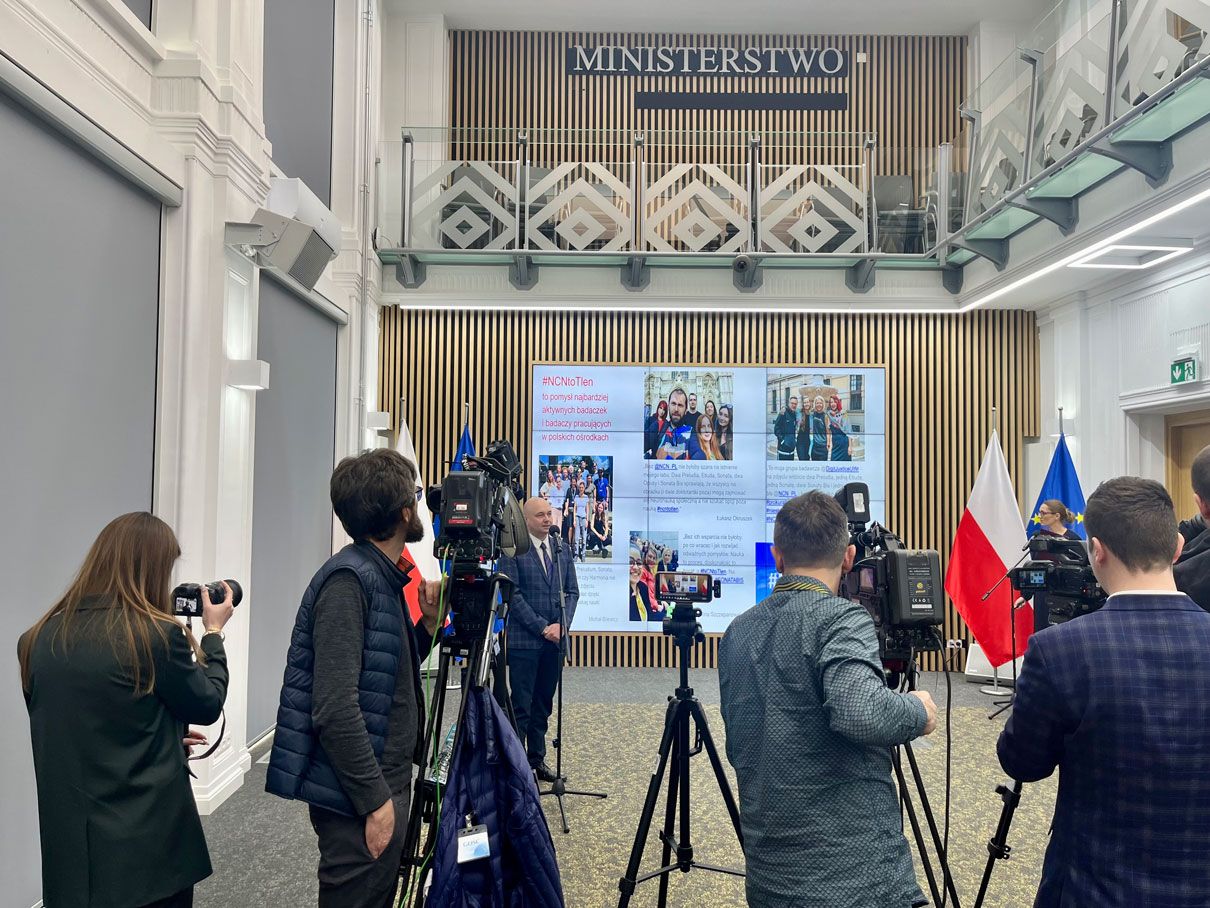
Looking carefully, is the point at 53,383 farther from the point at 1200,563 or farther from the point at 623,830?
the point at 1200,563

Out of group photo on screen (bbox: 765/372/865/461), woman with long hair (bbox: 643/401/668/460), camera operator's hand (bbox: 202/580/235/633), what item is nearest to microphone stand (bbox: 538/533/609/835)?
camera operator's hand (bbox: 202/580/235/633)

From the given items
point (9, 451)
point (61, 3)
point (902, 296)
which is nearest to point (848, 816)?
point (9, 451)

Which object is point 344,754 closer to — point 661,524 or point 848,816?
point 848,816

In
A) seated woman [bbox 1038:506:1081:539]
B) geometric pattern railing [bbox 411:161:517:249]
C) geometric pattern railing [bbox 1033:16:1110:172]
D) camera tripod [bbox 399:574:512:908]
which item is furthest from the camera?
geometric pattern railing [bbox 411:161:517:249]

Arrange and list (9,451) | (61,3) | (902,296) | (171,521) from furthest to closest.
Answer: (902,296)
(171,521)
(61,3)
(9,451)

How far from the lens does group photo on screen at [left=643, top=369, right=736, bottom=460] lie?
7.18 meters

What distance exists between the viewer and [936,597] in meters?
2.33

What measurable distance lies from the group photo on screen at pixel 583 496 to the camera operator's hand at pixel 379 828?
532 cm

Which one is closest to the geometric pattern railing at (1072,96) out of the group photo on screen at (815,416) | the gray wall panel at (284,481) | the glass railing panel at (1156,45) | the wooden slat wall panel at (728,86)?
the glass railing panel at (1156,45)

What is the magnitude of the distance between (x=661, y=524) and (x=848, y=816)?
5526 millimetres

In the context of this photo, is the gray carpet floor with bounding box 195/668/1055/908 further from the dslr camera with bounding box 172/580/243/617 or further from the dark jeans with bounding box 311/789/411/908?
the dslr camera with bounding box 172/580/243/617

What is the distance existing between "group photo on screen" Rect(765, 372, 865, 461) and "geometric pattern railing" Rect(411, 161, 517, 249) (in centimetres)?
283

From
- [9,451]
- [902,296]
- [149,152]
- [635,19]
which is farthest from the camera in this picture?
[635,19]

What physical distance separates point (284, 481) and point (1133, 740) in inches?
187
